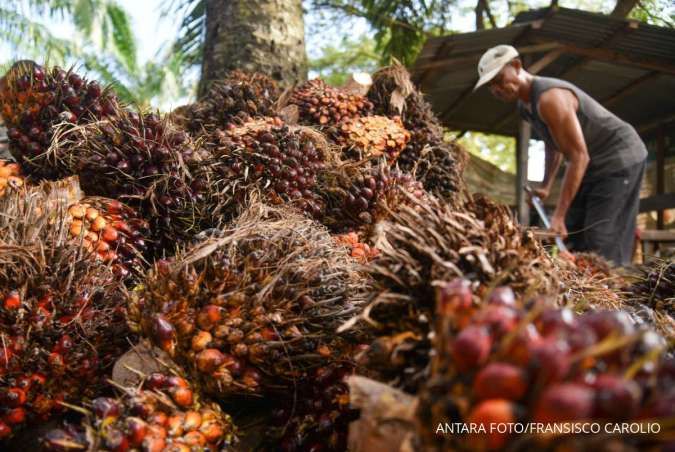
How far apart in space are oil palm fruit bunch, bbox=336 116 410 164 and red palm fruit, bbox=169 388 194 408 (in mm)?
1750

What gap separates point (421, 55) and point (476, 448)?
6.08 metres

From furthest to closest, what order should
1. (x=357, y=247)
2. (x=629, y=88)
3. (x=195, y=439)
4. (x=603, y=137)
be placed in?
(x=629, y=88) → (x=603, y=137) → (x=357, y=247) → (x=195, y=439)

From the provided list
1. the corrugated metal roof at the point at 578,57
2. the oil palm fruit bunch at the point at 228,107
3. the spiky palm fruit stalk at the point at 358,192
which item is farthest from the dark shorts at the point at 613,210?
the oil palm fruit bunch at the point at 228,107

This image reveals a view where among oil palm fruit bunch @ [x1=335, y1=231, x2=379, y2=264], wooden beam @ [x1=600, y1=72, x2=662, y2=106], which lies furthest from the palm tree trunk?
wooden beam @ [x1=600, y1=72, x2=662, y2=106]

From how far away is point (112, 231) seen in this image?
1595 mm

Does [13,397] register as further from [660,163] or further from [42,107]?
[660,163]

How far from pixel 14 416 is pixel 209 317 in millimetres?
492

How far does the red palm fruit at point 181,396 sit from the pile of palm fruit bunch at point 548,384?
1.90ft

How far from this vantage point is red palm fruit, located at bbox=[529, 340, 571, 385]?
1.73ft

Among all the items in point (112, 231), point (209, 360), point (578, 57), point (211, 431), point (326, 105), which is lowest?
point (211, 431)

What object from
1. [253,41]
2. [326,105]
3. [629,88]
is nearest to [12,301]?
[326,105]

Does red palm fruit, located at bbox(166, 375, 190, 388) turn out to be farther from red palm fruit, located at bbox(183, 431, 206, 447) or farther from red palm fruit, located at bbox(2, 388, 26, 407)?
red palm fruit, located at bbox(2, 388, 26, 407)

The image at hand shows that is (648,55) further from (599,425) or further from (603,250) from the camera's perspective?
(599,425)

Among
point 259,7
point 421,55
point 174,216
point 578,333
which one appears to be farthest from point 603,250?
point 578,333
